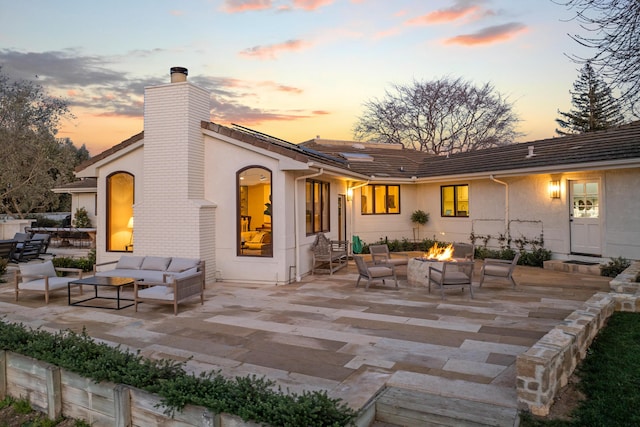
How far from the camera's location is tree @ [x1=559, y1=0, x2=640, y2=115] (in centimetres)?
672

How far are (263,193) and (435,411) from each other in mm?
8168

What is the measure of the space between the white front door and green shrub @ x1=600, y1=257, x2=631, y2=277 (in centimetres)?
94

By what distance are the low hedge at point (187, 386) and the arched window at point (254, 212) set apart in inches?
224

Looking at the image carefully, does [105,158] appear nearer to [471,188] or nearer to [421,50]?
[421,50]

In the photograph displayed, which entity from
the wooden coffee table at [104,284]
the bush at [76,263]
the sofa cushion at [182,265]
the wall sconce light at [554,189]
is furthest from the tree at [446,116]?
the wooden coffee table at [104,284]

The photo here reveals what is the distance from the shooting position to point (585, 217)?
38.9 feet

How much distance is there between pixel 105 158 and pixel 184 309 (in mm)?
6106

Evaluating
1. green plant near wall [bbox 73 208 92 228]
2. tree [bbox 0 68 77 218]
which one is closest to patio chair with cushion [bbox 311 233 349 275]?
green plant near wall [bbox 73 208 92 228]

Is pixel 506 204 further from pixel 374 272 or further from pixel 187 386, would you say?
pixel 187 386

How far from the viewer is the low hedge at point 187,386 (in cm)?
306

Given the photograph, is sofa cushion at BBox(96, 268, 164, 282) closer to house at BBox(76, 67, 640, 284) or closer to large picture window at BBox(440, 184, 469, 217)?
house at BBox(76, 67, 640, 284)

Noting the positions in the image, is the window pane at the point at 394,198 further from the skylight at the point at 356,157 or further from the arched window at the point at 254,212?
the arched window at the point at 254,212

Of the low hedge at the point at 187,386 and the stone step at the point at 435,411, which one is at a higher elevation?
the low hedge at the point at 187,386

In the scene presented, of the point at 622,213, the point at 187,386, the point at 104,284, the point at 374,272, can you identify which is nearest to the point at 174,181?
the point at 104,284
